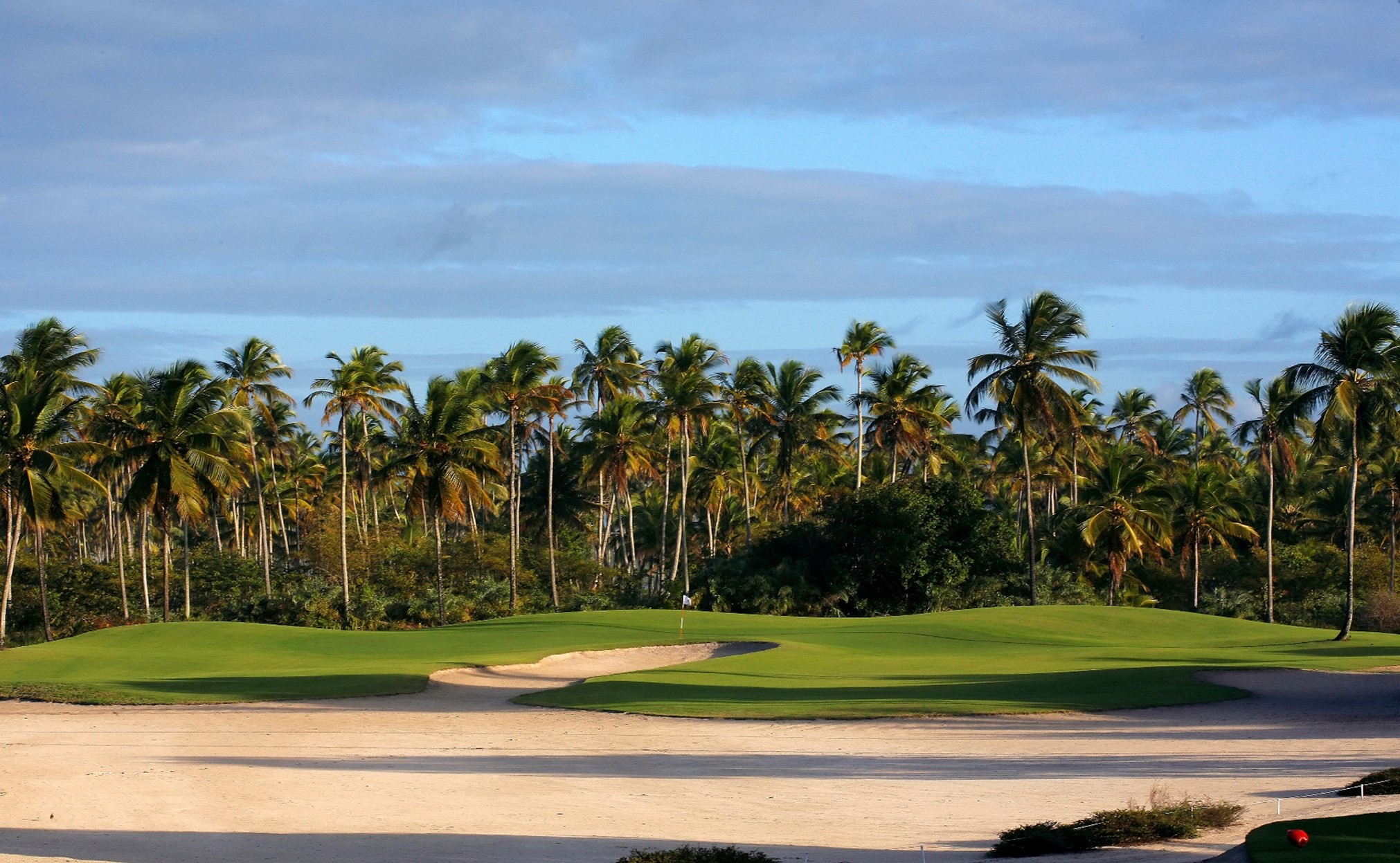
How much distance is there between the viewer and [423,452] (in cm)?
5538

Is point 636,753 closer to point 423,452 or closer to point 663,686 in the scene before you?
point 663,686

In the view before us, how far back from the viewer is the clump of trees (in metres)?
49.0

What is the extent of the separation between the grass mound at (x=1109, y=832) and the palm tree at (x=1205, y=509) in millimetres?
47498

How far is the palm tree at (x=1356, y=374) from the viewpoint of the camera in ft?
124

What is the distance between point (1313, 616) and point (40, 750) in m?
54.5

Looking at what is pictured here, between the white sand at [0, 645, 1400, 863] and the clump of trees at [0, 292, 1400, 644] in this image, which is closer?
the white sand at [0, 645, 1400, 863]

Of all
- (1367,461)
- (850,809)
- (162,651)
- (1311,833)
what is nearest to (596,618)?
(162,651)

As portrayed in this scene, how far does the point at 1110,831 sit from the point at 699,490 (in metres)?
63.8

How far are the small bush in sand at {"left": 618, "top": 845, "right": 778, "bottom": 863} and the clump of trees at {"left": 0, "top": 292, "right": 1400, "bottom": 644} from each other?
3258cm

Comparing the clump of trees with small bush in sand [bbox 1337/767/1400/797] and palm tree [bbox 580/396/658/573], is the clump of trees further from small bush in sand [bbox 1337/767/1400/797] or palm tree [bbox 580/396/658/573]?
small bush in sand [bbox 1337/767/1400/797]

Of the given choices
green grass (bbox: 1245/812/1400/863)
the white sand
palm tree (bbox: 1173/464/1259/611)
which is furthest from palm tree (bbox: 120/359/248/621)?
green grass (bbox: 1245/812/1400/863)

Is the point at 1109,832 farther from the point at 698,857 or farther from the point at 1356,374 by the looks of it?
the point at 1356,374

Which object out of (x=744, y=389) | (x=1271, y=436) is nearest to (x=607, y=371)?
(x=744, y=389)

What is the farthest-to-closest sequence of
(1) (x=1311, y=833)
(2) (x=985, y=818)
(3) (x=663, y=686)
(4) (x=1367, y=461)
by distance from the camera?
1. (4) (x=1367, y=461)
2. (3) (x=663, y=686)
3. (2) (x=985, y=818)
4. (1) (x=1311, y=833)
